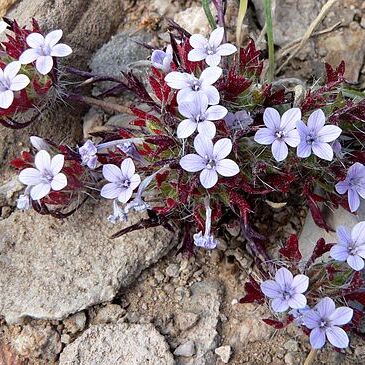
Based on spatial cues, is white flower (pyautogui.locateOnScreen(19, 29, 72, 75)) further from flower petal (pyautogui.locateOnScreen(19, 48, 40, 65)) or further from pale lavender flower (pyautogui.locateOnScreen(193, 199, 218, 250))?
pale lavender flower (pyautogui.locateOnScreen(193, 199, 218, 250))

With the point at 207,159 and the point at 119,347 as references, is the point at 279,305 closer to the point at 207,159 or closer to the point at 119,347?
the point at 207,159

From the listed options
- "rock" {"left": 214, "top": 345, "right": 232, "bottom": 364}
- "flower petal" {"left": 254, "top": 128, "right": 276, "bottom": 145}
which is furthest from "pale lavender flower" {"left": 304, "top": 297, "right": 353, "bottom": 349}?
"flower petal" {"left": 254, "top": 128, "right": 276, "bottom": 145}

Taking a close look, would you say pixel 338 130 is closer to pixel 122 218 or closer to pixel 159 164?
pixel 159 164

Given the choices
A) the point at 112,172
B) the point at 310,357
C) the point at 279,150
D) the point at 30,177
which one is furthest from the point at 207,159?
the point at 310,357

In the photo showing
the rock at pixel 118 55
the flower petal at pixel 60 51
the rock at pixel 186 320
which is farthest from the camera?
the rock at pixel 118 55

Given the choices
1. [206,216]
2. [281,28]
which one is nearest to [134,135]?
[206,216]

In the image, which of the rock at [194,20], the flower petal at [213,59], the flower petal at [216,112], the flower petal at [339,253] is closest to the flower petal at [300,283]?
the flower petal at [339,253]

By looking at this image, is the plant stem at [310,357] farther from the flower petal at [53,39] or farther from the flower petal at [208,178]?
the flower petal at [53,39]
